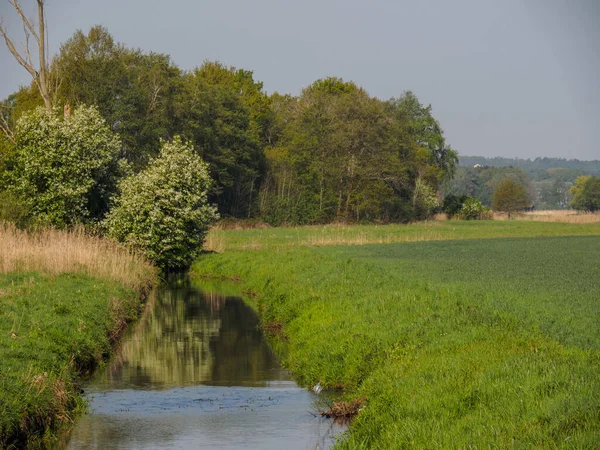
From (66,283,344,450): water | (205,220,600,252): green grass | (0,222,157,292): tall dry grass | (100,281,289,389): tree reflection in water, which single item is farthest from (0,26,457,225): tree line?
(66,283,344,450): water

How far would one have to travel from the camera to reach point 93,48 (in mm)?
66250

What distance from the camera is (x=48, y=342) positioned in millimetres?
16328

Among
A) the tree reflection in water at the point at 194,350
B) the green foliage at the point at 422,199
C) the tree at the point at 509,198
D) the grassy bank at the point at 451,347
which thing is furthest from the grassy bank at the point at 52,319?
the tree at the point at 509,198

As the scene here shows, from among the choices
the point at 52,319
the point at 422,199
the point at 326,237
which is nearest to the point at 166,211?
the point at 326,237

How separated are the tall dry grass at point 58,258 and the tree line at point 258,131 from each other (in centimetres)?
2941

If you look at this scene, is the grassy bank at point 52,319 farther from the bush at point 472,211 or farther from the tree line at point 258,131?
the bush at point 472,211

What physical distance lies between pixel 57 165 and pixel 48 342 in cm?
2698

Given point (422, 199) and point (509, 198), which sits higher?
point (422, 199)

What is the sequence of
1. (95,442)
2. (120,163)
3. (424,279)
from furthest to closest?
(120,163) → (424,279) → (95,442)

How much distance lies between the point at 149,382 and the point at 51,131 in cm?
2706

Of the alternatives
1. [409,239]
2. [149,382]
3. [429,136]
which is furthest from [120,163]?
[429,136]

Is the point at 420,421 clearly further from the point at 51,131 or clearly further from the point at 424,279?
the point at 51,131

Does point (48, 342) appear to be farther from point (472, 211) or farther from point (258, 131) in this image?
point (472, 211)

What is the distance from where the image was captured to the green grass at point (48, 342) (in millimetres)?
12633
